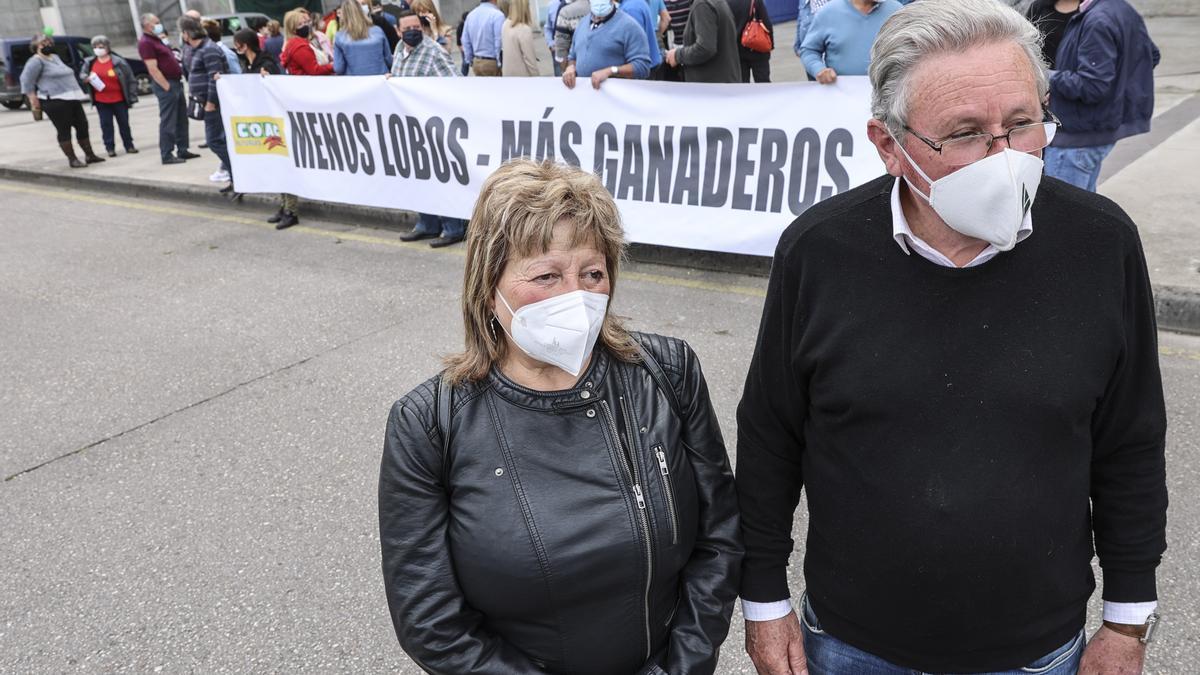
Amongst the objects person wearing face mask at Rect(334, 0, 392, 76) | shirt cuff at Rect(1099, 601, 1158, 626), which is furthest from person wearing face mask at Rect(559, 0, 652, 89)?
shirt cuff at Rect(1099, 601, 1158, 626)

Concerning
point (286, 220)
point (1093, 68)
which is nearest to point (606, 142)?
point (1093, 68)

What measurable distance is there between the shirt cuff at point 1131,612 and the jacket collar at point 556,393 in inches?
38.0

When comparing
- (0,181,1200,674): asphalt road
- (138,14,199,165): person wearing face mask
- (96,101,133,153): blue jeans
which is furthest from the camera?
(96,101,133,153): blue jeans

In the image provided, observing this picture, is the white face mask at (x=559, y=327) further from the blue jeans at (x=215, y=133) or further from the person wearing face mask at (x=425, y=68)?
the blue jeans at (x=215, y=133)

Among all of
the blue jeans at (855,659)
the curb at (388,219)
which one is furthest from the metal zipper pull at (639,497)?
the curb at (388,219)

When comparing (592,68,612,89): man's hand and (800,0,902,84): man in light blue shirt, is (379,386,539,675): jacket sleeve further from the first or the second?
(592,68,612,89): man's hand

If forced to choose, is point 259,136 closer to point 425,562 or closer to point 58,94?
point 58,94

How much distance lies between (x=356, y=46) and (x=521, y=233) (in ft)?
27.3

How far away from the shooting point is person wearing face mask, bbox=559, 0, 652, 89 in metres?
7.07

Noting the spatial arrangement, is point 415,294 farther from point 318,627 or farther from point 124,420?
point 318,627

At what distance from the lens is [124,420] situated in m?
4.70

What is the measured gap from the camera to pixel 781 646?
5.95 feet

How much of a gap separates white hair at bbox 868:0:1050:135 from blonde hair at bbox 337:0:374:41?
8437mm

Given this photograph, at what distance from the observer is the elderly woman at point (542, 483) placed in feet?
5.36
